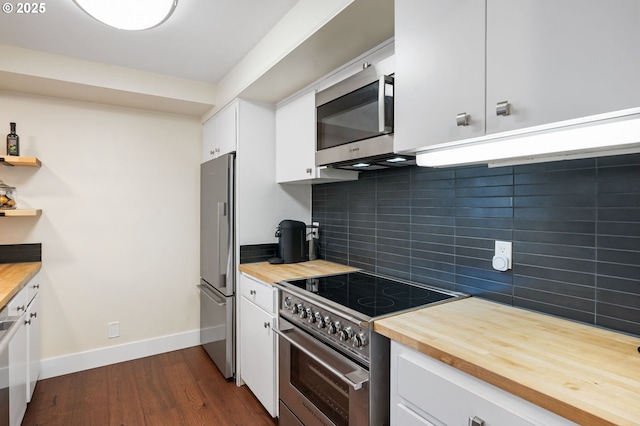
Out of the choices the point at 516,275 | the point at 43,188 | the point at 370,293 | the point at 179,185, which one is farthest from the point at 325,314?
the point at 43,188

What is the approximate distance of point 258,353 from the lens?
2.18 meters

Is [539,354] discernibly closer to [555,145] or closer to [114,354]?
[555,145]

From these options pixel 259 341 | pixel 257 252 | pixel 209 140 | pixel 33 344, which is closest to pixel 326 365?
pixel 259 341

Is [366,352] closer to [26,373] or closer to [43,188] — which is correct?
[26,373]

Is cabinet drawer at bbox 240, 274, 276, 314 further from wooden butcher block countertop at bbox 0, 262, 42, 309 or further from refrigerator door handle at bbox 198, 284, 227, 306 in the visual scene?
wooden butcher block countertop at bbox 0, 262, 42, 309

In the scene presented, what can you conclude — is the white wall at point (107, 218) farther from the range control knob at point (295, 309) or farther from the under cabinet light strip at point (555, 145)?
the under cabinet light strip at point (555, 145)

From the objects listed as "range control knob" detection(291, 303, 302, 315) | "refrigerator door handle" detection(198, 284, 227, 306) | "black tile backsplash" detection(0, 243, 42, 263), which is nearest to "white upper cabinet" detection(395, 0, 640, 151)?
"range control knob" detection(291, 303, 302, 315)

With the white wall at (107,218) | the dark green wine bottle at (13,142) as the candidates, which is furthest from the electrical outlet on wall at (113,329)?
the dark green wine bottle at (13,142)

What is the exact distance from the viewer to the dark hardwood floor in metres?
2.12

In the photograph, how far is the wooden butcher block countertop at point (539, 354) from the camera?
0.73 meters

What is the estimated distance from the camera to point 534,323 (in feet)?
3.98

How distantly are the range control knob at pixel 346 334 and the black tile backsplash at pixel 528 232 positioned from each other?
62 cm

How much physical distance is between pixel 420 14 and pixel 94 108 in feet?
9.02

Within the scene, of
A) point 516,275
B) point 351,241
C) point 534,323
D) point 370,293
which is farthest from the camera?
point 351,241
